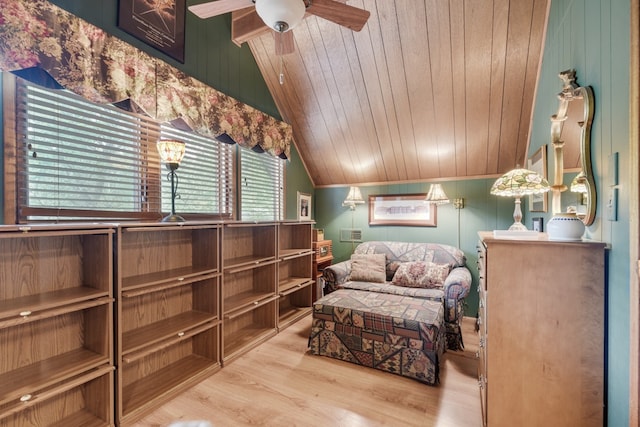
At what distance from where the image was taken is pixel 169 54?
2.38m

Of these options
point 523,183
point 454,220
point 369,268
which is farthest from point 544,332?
point 454,220

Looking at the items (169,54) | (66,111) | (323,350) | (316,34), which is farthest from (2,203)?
(316,34)

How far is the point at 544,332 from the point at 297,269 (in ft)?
9.21

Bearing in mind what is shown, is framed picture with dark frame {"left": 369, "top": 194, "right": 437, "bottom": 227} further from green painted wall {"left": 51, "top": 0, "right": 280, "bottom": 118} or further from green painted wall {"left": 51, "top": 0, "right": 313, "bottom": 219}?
green painted wall {"left": 51, "top": 0, "right": 280, "bottom": 118}

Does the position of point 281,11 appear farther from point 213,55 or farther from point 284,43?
point 213,55

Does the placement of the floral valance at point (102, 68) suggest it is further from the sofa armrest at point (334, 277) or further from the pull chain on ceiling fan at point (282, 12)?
the sofa armrest at point (334, 277)

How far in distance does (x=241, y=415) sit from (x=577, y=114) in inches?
107

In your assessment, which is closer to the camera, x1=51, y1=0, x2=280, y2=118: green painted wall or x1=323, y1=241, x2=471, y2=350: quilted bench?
x1=51, y1=0, x2=280, y2=118: green painted wall

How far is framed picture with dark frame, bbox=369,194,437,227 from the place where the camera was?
4020 mm

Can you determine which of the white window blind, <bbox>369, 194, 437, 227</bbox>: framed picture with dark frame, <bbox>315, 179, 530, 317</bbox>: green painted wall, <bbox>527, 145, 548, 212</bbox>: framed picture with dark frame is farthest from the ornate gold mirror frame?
the white window blind

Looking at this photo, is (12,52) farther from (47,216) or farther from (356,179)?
(356,179)

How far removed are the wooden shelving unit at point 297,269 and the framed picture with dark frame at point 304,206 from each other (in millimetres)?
564

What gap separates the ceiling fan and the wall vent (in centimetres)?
297

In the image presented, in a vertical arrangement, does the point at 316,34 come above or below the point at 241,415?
above
